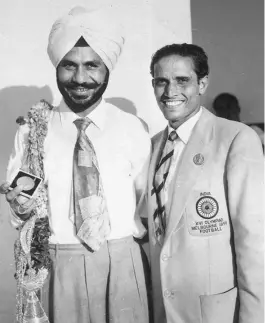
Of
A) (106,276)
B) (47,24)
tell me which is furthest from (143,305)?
(47,24)

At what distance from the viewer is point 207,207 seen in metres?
1.50

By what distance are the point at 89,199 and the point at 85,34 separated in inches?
25.9

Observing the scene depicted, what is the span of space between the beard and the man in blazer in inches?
9.8

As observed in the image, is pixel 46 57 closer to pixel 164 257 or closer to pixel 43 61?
pixel 43 61

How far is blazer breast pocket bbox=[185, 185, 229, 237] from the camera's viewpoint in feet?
4.92

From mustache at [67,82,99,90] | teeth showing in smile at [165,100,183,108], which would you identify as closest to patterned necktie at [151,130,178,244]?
teeth showing in smile at [165,100,183,108]

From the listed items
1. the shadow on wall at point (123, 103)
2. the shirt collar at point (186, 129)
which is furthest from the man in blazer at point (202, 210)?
the shadow on wall at point (123, 103)

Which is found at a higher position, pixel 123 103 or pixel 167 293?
pixel 123 103

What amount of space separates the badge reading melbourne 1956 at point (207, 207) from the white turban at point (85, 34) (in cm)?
67

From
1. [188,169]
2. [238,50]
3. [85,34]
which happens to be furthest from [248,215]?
[238,50]

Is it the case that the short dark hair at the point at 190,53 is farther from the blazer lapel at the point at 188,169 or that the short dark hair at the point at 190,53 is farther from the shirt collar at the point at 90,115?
the shirt collar at the point at 90,115

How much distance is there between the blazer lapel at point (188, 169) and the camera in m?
→ 1.51

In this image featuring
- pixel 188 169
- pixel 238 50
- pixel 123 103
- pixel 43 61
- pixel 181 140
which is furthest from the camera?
pixel 238 50

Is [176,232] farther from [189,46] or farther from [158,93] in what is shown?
[189,46]
